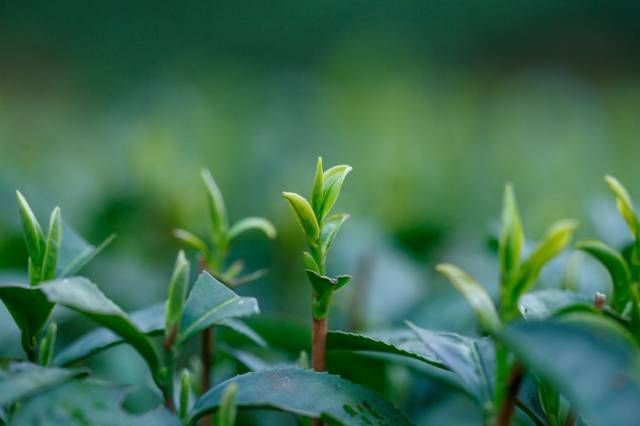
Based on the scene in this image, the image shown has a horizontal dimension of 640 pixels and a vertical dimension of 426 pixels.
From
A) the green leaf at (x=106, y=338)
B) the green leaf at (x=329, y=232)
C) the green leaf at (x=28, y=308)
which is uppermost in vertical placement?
the green leaf at (x=329, y=232)

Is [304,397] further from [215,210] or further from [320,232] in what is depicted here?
[215,210]

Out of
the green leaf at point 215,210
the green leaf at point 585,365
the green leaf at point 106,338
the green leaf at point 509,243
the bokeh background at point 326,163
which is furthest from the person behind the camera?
the bokeh background at point 326,163

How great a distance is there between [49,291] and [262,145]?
2.06m

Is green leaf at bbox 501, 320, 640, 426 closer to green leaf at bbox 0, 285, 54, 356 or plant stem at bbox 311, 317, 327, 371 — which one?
plant stem at bbox 311, 317, 327, 371

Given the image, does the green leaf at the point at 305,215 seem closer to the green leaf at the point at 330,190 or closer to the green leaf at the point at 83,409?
the green leaf at the point at 330,190

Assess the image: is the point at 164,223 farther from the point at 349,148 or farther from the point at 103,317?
the point at 103,317

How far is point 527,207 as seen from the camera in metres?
2.09

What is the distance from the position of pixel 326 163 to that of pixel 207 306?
161 cm

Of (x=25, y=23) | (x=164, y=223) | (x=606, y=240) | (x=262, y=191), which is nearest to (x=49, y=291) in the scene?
(x=606, y=240)

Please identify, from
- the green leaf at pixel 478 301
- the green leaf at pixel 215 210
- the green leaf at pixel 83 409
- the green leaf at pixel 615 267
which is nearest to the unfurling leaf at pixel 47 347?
the green leaf at pixel 83 409

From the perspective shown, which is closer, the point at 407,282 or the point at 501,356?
the point at 501,356

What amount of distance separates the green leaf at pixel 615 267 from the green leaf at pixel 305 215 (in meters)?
0.21

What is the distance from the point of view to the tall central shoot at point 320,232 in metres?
0.69

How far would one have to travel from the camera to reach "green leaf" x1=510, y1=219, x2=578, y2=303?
24.1 inches
